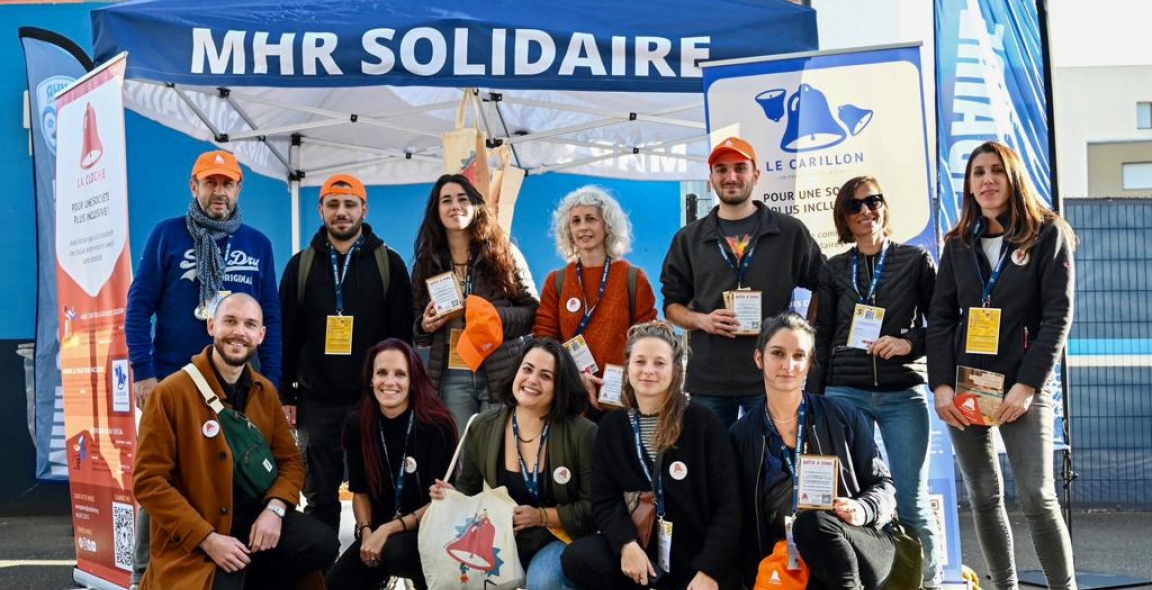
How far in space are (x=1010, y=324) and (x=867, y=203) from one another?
0.66 meters

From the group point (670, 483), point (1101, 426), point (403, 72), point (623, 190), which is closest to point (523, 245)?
point (623, 190)

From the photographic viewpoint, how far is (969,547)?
19.0ft

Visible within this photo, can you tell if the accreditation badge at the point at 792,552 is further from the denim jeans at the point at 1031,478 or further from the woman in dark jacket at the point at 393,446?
the woman in dark jacket at the point at 393,446

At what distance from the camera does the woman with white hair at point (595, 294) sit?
4004mm

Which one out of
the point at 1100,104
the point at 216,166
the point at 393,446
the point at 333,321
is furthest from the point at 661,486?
the point at 1100,104

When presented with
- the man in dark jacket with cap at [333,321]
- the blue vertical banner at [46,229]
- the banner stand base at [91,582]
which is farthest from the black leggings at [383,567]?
the blue vertical banner at [46,229]

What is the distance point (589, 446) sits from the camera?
3.57m

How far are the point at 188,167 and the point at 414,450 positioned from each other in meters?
4.50

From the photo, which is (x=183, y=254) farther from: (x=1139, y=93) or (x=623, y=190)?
(x=1139, y=93)

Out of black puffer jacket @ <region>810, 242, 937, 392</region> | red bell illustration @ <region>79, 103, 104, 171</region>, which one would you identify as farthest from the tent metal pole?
black puffer jacket @ <region>810, 242, 937, 392</region>

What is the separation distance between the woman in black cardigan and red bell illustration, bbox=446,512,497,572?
0.88 ft

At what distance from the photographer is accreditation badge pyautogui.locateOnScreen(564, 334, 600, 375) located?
3953 millimetres

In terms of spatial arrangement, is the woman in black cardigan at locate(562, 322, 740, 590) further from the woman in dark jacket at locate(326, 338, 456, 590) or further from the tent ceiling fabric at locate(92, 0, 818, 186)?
the tent ceiling fabric at locate(92, 0, 818, 186)

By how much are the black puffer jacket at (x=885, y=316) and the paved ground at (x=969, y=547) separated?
2.00m
